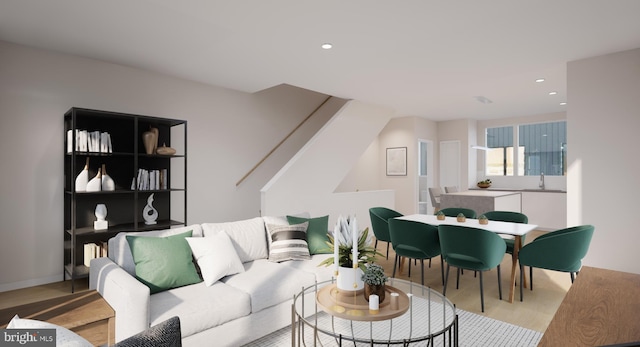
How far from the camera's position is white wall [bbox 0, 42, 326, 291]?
367cm

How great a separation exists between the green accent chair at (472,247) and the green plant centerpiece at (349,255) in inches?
49.6

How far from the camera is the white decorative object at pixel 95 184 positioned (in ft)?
12.3

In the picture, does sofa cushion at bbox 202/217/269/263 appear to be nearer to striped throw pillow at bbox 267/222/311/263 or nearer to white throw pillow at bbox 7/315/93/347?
striped throw pillow at bbox 267/222/311/263

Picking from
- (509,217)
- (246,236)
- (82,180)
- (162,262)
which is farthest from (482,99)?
(82,180)

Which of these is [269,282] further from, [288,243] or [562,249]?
[562,249]

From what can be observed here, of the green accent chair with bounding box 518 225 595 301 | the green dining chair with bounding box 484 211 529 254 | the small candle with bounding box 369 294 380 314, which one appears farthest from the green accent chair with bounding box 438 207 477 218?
the small candle with bounding box 369 294 380 314

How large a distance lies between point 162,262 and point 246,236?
0.88 metres

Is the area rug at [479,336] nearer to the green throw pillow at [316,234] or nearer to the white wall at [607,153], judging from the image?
the green throw pillow at [316,234]

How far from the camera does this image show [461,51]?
3.74m

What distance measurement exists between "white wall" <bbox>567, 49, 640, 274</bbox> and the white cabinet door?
323cm

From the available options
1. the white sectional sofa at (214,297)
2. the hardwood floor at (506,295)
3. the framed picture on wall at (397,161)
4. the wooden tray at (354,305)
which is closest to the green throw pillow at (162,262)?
the white sectional sofa at (214,297)

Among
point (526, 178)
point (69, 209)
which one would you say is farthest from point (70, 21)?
point (526, 178)

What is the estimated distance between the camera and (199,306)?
224 centimetres

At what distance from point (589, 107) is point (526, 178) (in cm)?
432
